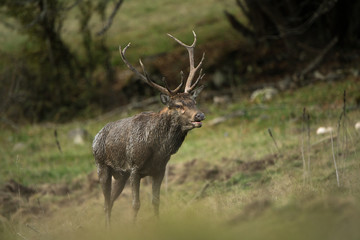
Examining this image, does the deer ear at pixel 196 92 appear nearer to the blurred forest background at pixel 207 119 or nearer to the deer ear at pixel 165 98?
the deer ear at pixel 165 98

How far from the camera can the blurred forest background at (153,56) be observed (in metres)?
18.7

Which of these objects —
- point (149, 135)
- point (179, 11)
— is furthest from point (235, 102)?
point (179, 11)

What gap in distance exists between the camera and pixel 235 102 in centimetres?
1783

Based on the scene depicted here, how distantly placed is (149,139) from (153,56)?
1657 centimetres

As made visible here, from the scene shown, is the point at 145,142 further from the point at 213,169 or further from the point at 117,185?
the point at 213,169

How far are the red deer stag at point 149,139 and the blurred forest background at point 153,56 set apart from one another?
36.2 ft

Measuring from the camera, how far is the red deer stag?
21.4ft

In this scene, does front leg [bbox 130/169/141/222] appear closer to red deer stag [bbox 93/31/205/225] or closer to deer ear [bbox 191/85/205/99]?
red deer stag [bbox 93/31/205/225]

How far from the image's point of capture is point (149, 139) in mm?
6691

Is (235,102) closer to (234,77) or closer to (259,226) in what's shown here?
(234,77)

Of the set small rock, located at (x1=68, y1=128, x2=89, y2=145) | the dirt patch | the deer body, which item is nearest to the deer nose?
the deer body

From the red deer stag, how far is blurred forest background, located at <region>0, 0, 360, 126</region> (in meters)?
11.0

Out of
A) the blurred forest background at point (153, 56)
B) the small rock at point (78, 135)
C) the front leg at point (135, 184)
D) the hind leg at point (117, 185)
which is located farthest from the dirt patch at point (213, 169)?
the blurred forest background at point (153, 56)

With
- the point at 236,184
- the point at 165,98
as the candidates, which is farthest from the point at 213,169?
the point at 165,98
